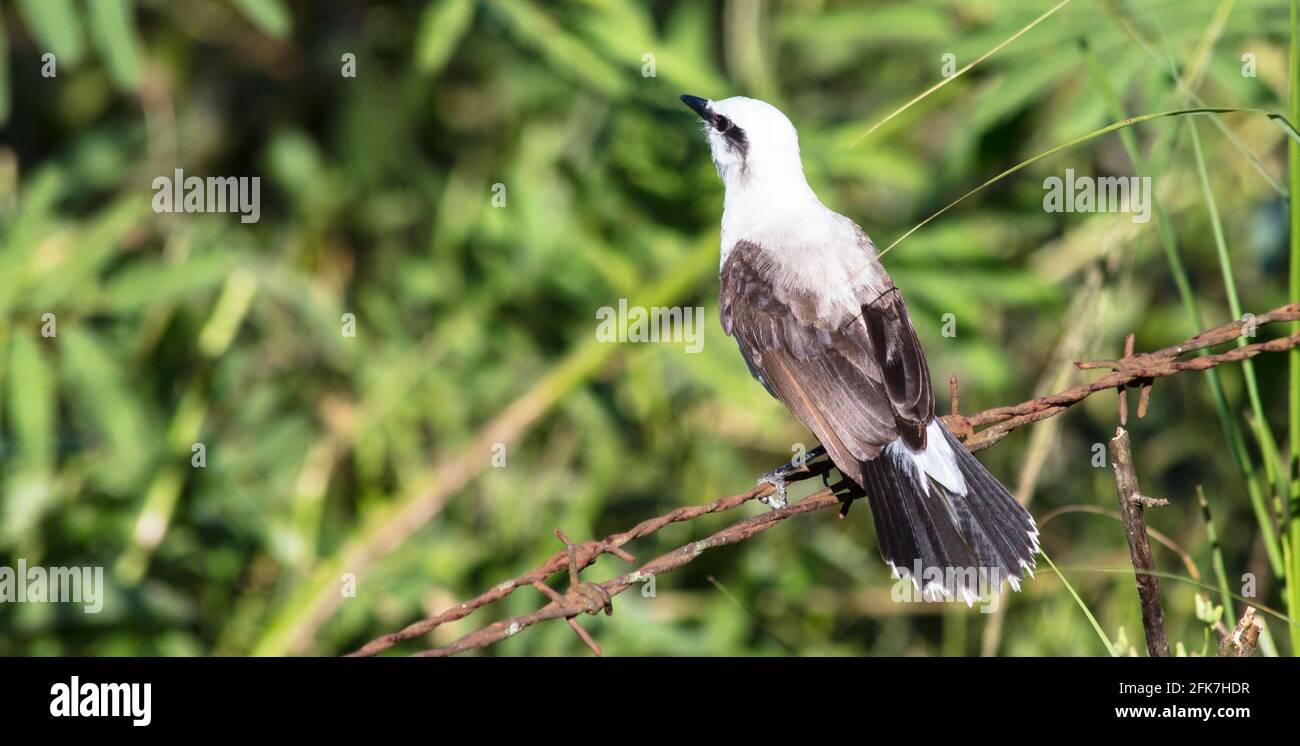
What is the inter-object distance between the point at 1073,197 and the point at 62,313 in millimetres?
4370

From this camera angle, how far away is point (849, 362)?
3.81 meters

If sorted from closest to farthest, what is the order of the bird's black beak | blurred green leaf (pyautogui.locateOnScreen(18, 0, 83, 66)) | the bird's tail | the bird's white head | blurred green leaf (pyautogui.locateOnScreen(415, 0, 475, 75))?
the bird's tail
the bird's white head
the bird's black beak
blurred green leaf (pyautogui.locateOnScreen(18, 0, 83, 66))
blurred green leaf (pyautogui.locateOnScreen(415, 0, 475, 75))

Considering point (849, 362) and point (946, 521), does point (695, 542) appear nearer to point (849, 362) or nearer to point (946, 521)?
point (946, 521)

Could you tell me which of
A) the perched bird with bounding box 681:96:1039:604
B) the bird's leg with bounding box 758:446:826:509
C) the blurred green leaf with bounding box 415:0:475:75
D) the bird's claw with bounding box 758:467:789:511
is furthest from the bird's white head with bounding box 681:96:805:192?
the blurred green leaf with bounding box 415:0:475:75

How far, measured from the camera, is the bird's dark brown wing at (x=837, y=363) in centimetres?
366

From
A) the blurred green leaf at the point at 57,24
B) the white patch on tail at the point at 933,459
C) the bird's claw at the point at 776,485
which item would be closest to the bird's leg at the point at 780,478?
the bird's claw at the point at 776,485

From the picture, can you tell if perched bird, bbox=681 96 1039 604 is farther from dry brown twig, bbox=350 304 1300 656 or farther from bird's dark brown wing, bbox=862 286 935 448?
dry brown twig, bbox=350 304 1300 656

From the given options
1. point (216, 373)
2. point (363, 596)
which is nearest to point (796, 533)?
point (363, 596)

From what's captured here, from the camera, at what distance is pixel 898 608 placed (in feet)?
20.4

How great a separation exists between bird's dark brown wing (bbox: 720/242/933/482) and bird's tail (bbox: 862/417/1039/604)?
0.06 m

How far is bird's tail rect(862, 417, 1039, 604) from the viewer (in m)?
3.29

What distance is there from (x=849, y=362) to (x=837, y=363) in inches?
1.5

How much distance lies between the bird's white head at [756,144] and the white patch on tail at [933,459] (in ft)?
3.55
